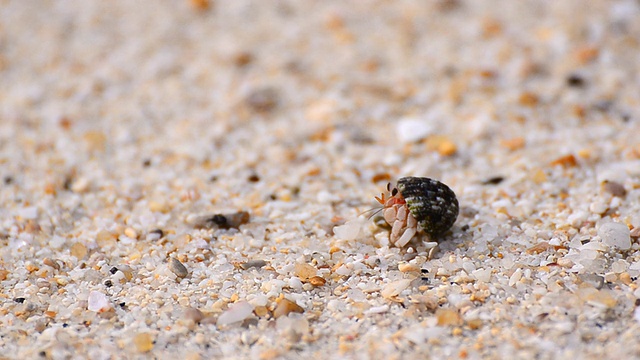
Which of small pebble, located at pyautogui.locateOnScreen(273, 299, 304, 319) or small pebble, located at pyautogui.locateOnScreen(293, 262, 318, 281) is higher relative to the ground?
small pebble, located at pyautogui.locateOnScreen(293, 262, 318, 281)

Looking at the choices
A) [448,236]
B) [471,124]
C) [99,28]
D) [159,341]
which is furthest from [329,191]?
[99,28]

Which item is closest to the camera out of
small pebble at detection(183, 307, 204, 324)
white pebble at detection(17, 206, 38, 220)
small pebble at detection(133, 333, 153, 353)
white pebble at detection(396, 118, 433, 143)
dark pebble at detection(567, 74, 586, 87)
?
small pebble at detection(133, 333, 153, 353)

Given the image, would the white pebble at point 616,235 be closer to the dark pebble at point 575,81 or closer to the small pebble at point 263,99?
the dark pebble at point 575,81

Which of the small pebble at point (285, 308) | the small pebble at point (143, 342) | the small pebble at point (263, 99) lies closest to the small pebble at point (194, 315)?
the small pebble at point (143, 342)

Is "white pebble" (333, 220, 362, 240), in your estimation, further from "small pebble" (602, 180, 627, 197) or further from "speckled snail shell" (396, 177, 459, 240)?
"small pebble" (602, 180, 627, 197)

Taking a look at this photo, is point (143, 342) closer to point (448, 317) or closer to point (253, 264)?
point (253, 264)

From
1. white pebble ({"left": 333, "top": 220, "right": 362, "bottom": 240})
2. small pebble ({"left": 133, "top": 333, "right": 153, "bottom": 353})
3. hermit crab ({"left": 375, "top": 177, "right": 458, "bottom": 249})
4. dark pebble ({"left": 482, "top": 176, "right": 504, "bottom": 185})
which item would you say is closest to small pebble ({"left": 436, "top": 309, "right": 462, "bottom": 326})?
hermit crab ({"left": 375, "top": 177, "right": 458, "bottom": 249})
